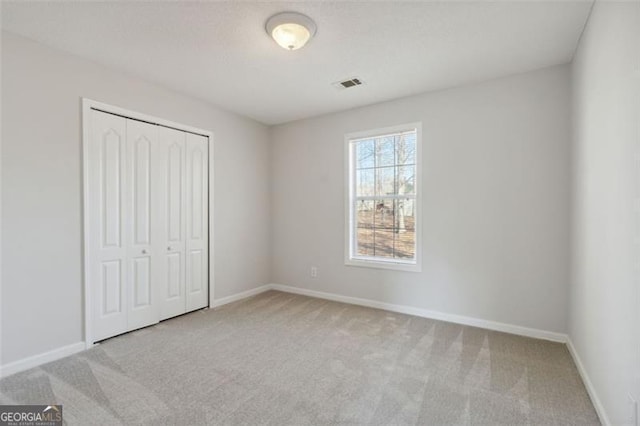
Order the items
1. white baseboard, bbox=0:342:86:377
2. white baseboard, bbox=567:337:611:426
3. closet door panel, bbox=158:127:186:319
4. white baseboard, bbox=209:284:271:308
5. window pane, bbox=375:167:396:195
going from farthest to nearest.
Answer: white baseboard, bbox=209:284:271:308 < window pane, bbox=375:167:396:195 < closet door panel, bbox=158:127:186:319 < white baseboard, bbox=0:342:86:377 < white baseboard, bbox=567:337:611:426

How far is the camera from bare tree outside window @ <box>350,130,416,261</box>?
12.1 ft

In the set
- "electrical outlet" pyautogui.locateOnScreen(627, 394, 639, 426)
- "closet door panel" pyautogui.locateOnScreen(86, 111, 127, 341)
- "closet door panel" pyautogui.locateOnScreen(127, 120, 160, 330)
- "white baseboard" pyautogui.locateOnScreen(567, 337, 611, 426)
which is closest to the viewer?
"electrical outlet" pyautogui.locateOnScreen(627, 394, 639, 426)

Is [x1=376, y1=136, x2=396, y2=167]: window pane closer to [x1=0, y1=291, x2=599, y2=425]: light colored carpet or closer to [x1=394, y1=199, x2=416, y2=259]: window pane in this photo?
[x1=394, y1=199, x2=416, y2=259]: window pane

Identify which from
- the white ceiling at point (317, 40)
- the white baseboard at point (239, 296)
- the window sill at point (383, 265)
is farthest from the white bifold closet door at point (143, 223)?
the window sill at point (383, 265)

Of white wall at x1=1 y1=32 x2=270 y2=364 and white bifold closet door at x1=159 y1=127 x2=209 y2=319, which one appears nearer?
white wall at x1=1 y1=32 x2=270 y2=364

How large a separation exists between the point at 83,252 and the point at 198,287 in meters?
1.36

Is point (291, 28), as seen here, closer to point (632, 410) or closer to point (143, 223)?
point (143, 223)

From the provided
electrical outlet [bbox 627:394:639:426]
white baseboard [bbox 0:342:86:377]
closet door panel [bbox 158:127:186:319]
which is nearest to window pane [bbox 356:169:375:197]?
closet door panel [bbox 158:127:186:319]

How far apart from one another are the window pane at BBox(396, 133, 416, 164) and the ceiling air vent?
92cm

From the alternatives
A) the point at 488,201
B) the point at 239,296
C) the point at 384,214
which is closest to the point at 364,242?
the point at 384,214

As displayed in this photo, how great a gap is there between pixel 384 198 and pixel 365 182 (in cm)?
36

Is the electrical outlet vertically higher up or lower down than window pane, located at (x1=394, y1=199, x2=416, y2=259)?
lower down

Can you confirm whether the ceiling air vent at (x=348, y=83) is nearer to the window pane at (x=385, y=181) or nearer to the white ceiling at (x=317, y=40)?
the white ceiling at (x=317, y=40)

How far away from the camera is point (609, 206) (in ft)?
5.66
